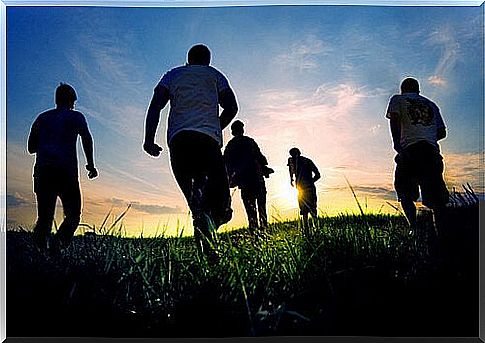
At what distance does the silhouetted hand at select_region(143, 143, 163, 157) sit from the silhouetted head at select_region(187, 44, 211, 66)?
57 cm

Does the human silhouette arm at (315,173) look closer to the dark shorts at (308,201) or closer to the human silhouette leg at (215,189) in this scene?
the dark shorts at (308,201)

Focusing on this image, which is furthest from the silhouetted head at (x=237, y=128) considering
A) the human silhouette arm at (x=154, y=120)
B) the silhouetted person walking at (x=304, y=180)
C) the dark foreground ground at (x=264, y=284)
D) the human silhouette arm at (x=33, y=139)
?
the human silhouette arm at (x=33, y=139)

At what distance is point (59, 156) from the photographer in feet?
17.1

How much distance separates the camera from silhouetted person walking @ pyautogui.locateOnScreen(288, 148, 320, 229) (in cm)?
517

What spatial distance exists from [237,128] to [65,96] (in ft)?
3.62

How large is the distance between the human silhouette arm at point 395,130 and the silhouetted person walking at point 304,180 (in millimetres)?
541

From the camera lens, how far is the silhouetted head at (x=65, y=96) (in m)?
5.20

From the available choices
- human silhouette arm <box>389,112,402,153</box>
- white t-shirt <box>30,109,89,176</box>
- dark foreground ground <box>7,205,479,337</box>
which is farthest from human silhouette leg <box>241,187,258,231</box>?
white t-shirt <box>30,109,89,176</box>

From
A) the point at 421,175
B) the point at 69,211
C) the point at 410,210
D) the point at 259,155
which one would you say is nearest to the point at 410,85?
the point at 421,175

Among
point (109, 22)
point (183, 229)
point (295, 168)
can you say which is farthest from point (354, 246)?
point (109, 22)

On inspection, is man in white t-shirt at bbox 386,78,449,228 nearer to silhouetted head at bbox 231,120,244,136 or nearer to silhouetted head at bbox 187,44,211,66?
silhouetted head at bbox 231,120,244,136

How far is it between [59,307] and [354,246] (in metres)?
1.85

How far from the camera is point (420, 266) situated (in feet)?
16.8

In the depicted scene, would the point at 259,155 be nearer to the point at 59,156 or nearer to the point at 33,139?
the point at 59,156
